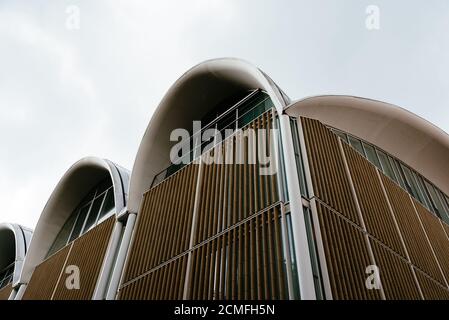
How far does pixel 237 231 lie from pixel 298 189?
162cm

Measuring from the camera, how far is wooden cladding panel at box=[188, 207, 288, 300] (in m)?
7.31

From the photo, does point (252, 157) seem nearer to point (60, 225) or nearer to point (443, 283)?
point (443, 283)

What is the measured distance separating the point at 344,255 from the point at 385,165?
280 inches

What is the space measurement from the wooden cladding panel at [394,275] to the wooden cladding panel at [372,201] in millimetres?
343

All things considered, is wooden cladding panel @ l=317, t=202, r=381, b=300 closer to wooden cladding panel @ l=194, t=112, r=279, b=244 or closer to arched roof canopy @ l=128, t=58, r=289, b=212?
wooden cladding panel @ l=194, t=112, r=279, b=244

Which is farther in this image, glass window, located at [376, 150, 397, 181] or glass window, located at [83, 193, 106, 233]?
glass window, located at [83, 193, 106, 233]

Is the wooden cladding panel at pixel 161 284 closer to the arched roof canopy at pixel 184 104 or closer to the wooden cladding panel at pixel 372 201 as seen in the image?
the arched roof canopy at pixel 184 104

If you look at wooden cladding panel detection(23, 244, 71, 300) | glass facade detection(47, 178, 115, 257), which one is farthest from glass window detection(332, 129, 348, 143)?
wooden cladding panel detection(23, 244, 71, 300)

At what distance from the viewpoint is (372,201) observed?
34.8ft

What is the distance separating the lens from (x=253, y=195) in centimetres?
929

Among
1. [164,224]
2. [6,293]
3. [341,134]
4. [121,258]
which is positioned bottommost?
[121,258]

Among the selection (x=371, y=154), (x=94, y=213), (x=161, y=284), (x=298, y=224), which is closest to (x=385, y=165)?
(x=371, y=154)

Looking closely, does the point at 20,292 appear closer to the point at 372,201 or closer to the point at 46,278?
the point at 46,278

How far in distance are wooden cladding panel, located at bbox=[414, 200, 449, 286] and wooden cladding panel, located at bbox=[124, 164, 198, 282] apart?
23.5 feet
